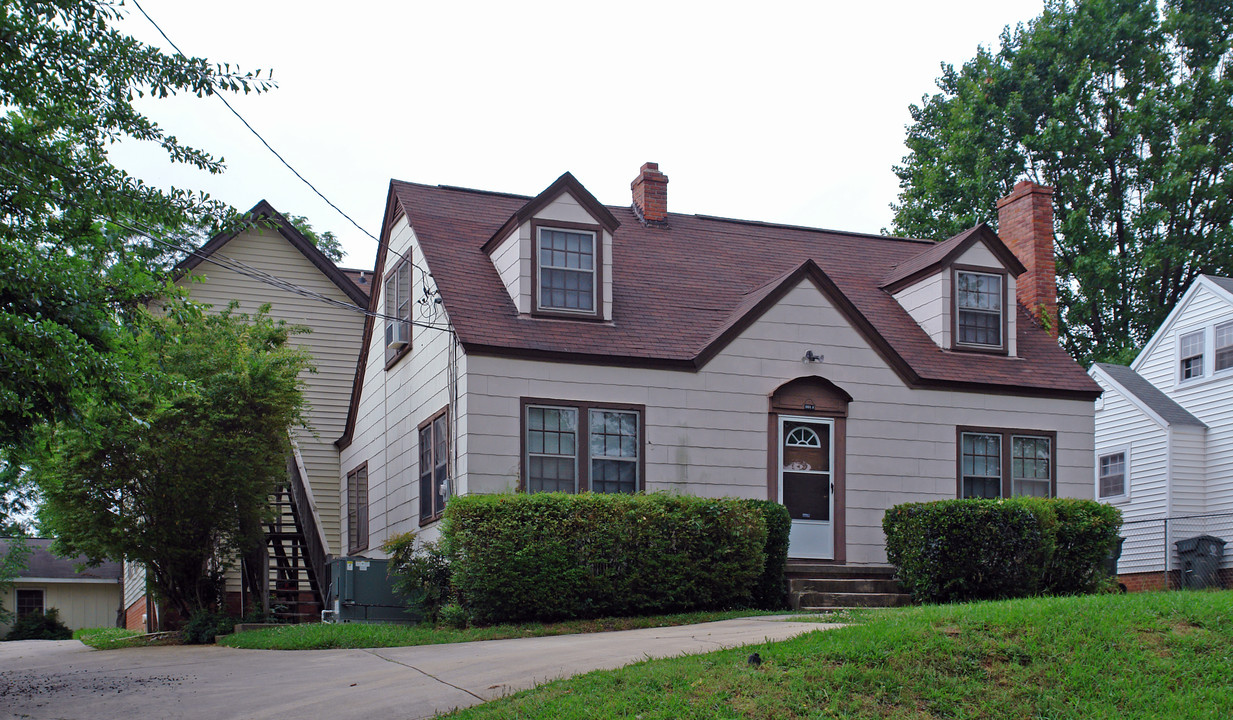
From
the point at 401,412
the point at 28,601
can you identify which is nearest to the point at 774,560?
the point at 401,412

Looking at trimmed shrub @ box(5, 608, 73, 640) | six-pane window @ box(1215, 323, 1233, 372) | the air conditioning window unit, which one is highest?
six-pane window @ box(1215, 323, 1233, 372)

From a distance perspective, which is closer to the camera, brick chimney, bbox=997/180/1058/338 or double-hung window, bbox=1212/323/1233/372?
brick chimney, bbox=997/180/1058/338

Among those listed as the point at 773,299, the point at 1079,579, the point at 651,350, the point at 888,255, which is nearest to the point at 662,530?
the point at 651,350

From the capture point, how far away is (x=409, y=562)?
51.2ft

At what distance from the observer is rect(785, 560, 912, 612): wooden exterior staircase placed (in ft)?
50.5

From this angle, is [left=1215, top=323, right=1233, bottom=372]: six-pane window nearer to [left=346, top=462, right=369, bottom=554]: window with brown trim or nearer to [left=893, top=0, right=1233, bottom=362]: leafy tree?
[left=893, top=0, right=1233, bottom=362]: leafy tree

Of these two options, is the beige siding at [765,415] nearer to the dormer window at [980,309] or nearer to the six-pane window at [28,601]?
the dormer window at [980,309]

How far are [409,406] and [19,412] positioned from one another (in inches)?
358

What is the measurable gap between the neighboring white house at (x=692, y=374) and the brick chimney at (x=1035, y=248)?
3.12 ft

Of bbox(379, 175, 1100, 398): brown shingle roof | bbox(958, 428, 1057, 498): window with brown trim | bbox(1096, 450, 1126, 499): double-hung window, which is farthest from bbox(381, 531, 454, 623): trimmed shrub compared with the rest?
bbox(1096, 450, 1126, 499): double-hung window

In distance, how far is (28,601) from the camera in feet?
124

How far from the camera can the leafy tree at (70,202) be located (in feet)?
29.2

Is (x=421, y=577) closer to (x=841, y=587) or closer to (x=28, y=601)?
(x=841, y=587)

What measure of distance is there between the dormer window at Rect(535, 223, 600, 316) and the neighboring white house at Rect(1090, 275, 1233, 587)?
1441cm
